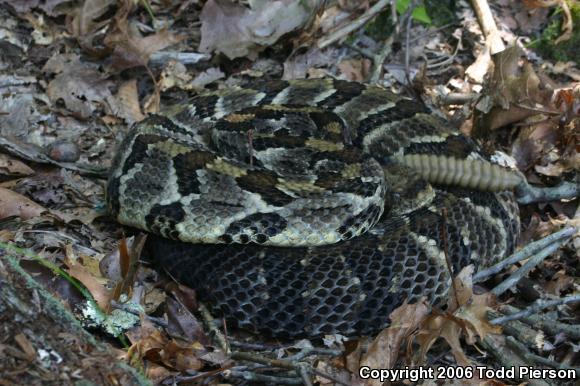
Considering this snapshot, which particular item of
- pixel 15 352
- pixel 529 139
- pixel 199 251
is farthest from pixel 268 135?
pixel 15 352

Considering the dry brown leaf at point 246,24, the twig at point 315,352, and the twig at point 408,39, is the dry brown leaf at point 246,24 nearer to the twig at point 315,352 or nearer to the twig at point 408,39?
the twig at point 408,39

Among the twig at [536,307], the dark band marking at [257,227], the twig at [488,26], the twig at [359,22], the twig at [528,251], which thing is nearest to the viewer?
the twig at [536,307]

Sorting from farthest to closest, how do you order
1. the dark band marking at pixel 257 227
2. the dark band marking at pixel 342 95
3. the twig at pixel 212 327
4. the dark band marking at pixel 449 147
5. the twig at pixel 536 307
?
the dark band marking at pixel 342 95
the dark band marking at pixel 449 147
the dark band marking at pixel 257 227
the twig at pixel 536 307
the twig at pixel 212 327

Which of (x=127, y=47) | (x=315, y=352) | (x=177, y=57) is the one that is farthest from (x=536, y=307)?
(x=127, y=47)

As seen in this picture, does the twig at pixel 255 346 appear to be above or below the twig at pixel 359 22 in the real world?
below

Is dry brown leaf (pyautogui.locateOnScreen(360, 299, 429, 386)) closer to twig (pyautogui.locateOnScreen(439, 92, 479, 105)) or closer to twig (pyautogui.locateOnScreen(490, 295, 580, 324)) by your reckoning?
twig (pyautogui.locateOnScreen(490, 295, 580, 324))

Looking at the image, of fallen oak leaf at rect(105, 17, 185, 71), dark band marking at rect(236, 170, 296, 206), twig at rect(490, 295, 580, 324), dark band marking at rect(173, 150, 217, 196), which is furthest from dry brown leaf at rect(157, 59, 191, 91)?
twig at rect(490, 295, 580, 324)

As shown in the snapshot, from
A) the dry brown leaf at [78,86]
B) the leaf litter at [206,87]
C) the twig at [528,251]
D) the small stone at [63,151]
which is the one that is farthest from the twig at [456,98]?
the small stone at [63,151]
